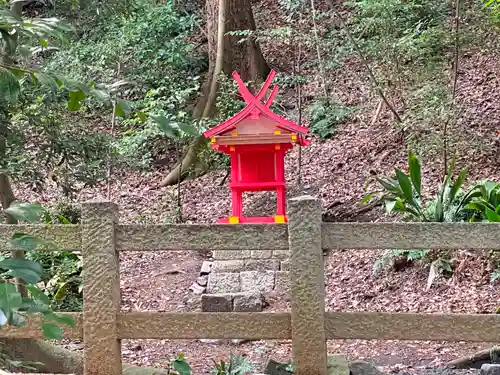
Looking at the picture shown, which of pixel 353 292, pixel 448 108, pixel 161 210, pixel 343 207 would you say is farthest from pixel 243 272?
pixel 448 108

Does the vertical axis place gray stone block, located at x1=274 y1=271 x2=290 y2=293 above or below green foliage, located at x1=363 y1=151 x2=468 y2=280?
below

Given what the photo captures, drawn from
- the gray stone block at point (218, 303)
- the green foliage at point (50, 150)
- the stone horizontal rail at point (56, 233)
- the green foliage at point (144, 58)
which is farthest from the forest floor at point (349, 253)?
the stone horizontal rail at point (56, 233)

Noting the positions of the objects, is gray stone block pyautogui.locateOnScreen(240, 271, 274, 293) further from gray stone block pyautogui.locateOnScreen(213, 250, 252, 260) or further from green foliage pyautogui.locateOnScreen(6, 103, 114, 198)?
green foliage pyautogui.locateOnScreen(6, 103, 114, 198)

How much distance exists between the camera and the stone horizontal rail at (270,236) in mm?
3281

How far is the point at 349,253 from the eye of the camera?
833cm

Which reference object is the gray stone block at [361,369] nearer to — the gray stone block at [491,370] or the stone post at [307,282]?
the stone post at [307,282]

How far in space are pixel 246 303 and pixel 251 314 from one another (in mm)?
3672

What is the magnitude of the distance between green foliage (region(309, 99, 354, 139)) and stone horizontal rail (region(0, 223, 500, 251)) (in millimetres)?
8168

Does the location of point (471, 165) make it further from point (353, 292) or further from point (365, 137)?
point (353, 292)

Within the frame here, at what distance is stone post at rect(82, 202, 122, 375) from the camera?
345cm

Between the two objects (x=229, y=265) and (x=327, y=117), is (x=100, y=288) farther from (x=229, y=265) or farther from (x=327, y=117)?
(x=327, y=117)

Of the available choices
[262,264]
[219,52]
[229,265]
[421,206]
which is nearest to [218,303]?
[229,265]

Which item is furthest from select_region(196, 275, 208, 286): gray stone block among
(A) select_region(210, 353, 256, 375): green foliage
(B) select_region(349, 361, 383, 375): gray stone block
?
(B) select_region(349, 361, 383, 375): gray stone block

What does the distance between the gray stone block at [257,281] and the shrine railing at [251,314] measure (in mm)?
4088
